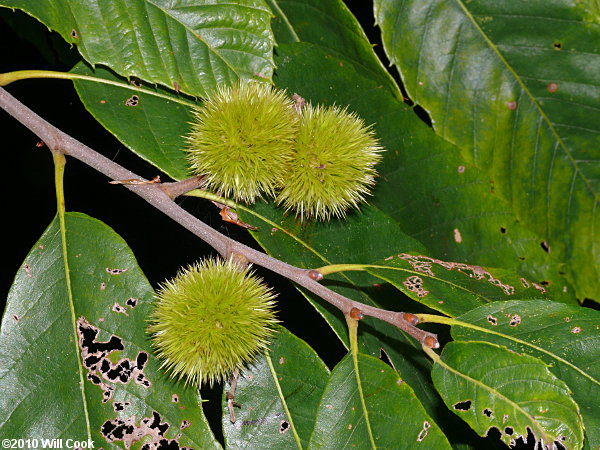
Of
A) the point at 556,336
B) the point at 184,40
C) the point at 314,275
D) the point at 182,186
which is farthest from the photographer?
the point at 184,40

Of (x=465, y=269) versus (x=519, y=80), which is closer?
(x=465, y=269)

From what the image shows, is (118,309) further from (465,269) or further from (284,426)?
(465,269)

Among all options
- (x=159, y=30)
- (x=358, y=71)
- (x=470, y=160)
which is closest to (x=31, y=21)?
(x=159, y=30)

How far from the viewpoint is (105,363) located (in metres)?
1.51

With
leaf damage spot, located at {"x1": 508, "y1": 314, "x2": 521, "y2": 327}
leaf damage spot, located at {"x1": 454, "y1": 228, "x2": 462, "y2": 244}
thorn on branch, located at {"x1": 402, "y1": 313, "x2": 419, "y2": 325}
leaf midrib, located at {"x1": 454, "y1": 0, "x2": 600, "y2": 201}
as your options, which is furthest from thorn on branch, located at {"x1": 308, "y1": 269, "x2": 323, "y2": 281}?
leaf midrib, located at {"x1": 454, "y1": 0, "x2": 600, "y2": 201}

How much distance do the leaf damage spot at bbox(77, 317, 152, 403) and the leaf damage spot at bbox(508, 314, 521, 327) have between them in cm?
83

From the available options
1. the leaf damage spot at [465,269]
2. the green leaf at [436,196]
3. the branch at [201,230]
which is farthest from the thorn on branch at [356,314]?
the green leaf at [436,196]

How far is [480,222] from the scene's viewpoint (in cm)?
199

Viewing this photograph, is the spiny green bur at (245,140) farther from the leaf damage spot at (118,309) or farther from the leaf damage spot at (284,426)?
the leaf damage spot at (284,426)

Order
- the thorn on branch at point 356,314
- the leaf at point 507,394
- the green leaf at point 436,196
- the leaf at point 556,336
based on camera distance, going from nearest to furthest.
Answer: the leaf at point 507,394 → the leaf at point 556,336 → the thorn on branch at point 356,314 → the green leaf at point 436,196

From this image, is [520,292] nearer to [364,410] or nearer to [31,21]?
[364,410]

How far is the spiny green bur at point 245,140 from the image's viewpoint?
1.45 m

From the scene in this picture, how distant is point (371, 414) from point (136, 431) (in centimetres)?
54

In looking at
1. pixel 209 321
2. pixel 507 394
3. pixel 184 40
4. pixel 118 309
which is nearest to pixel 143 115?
pixel 184 40
